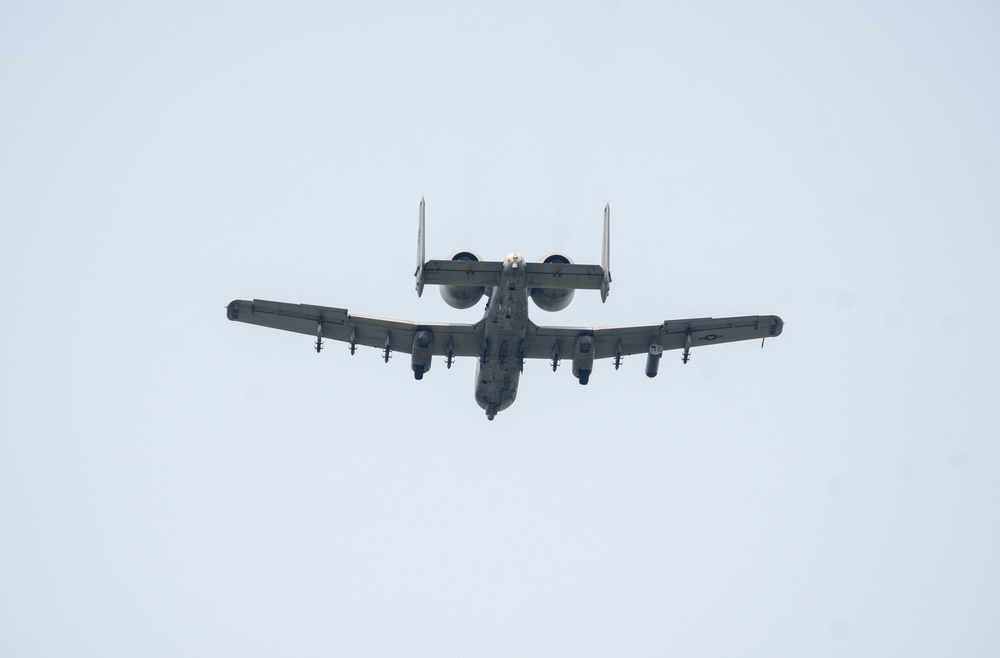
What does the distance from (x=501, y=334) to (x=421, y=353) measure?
311 centimetres

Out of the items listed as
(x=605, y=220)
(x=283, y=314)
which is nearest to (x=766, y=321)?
(x=605, y=220)

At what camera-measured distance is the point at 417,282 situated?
33.1 meters

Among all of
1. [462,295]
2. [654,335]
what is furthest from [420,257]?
[654,335]

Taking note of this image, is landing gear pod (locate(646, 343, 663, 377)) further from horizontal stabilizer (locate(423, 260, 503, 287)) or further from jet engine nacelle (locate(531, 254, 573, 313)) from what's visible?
horizontal stabilizer (locate(423, 260, 503, 287))

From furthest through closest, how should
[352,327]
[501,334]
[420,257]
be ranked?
[352,327] → [501,334] → [420,257]

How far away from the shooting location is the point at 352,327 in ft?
127

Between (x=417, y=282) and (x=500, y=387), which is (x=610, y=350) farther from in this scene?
(x=417, y=282)

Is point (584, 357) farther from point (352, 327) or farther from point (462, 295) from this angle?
point (352, 327)

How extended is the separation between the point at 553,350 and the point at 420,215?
7.56 metres

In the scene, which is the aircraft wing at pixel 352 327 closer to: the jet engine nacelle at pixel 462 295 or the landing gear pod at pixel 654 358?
the jet engine nacelle at pixel 462 295

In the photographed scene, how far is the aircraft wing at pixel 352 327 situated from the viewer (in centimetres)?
3806

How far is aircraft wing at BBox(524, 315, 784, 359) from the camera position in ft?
129

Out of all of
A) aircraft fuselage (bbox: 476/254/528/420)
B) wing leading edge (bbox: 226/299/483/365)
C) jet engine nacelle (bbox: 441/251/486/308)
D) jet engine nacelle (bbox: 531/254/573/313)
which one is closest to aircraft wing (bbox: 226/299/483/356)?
wing leading edge (bbox: 226/299/483/365)

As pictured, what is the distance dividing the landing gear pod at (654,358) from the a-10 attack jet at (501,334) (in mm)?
36
